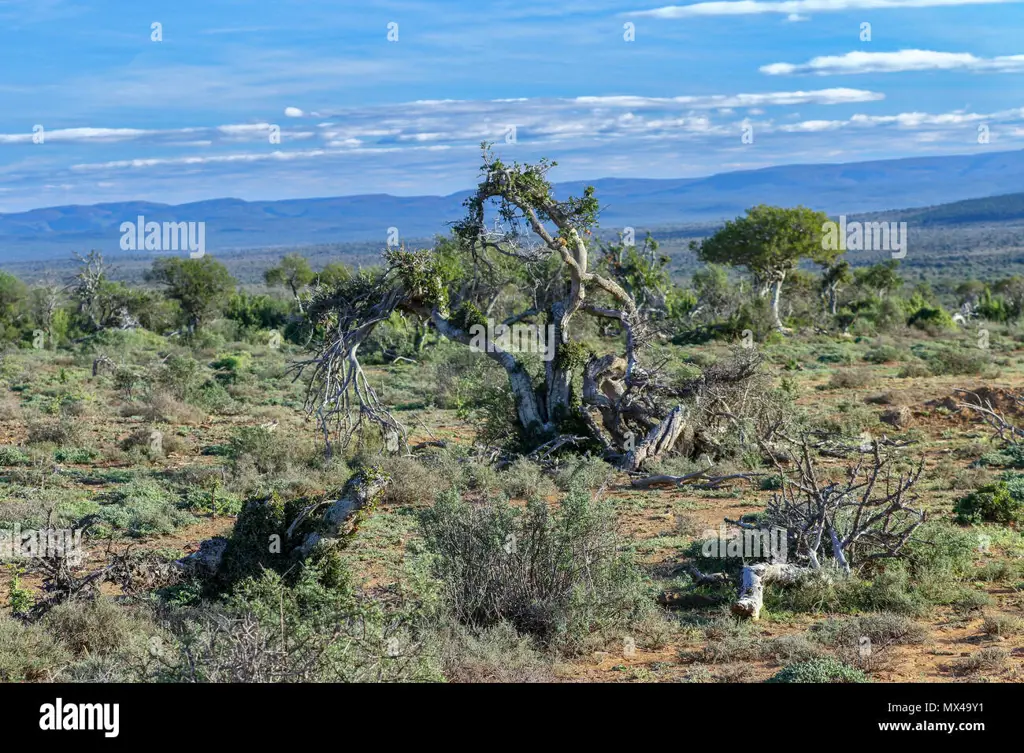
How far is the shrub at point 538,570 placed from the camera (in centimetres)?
772

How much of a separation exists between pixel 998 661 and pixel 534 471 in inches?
288

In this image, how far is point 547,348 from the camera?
49.4ft

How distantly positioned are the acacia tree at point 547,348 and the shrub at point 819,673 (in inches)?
288

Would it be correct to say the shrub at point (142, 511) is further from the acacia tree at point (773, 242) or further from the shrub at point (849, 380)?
the acacia tree at point (773, 242)

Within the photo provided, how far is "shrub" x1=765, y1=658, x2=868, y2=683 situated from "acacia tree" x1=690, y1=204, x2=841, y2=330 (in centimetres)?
3529

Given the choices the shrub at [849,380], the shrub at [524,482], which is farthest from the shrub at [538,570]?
the shrub at [849,380]

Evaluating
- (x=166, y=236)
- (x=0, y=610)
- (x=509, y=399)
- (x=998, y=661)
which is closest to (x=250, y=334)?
(x=166, y=236)

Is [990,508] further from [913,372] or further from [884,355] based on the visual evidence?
[884,355]

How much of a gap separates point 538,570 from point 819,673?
233 cm

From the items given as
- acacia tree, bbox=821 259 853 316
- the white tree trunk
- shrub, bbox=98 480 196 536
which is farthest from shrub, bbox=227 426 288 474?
acacia tree, bbox=821 259 853 316

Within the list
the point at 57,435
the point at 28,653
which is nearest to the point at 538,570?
the point at 28,653

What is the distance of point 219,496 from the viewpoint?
13133 millimetres

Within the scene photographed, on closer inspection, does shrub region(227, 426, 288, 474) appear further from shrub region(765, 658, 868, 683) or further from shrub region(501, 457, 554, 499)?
shrub region(765, 658, 868, 683)
